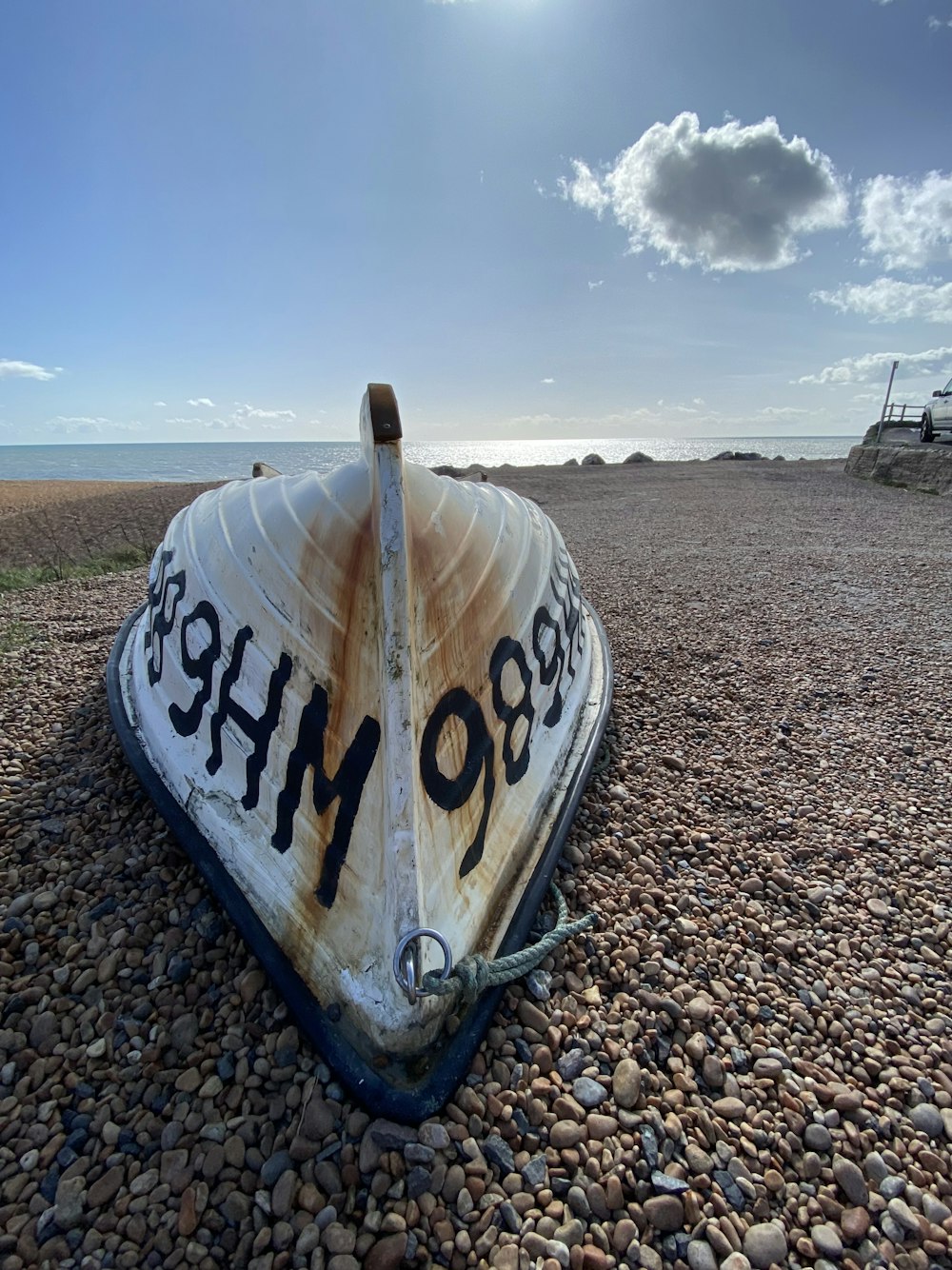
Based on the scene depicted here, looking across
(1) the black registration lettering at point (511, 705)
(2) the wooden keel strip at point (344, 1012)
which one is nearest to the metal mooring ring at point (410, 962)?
(2) the wooden keel strip at point (344, 1012)

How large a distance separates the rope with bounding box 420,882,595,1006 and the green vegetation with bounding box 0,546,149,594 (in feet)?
23.9

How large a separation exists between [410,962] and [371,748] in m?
0.59

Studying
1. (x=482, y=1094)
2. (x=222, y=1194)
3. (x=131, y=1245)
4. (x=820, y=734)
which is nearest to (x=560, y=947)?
(x=482, y=1094)

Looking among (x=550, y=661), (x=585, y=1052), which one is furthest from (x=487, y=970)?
(x=550, y=661)

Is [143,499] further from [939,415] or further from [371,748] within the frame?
[939,415]

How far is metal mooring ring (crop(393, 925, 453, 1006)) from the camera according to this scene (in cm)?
159

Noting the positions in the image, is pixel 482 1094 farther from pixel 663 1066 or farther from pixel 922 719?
pixel 922 719

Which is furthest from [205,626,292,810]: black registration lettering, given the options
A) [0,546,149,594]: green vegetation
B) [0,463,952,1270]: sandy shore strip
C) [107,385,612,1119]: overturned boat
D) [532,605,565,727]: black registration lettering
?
[0,546,149,594]: green vegetation

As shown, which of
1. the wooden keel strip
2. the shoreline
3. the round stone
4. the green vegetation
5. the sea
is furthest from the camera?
the sea

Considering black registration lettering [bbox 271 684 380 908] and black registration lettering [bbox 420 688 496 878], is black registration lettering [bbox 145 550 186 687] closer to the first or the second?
black registration lettering [bbox 271 684 380 908]

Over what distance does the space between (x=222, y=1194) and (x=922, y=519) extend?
1261cm

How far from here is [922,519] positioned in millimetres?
10516

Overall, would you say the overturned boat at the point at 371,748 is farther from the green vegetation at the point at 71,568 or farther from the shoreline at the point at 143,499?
the shoreline at the point at 143,499

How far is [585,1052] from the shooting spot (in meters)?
1.77
